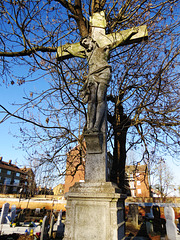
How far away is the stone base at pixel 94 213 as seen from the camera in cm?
248

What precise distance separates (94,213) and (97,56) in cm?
304

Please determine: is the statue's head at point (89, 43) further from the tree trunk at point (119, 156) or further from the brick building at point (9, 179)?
the brick building at point (9, 179)

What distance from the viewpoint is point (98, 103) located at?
3289mm

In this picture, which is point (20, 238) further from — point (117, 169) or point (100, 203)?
point (100, 203)

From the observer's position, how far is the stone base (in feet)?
8.15

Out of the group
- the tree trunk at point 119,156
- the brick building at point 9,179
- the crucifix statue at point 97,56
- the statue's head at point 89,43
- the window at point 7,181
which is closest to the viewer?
the crucifix statue at point 97,56

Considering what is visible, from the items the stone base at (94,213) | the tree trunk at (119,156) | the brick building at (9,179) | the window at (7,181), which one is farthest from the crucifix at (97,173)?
the window at (7,181)

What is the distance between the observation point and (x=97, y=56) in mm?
3719

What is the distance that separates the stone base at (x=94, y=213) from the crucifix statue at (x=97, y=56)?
1007 mm

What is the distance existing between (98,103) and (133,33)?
212 cm

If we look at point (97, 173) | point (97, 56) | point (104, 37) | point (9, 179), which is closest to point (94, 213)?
A: point (97, 173)

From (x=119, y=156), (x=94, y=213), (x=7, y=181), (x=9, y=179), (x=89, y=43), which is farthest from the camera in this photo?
(x=9, y=179)

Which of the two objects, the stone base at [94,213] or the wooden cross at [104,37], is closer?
the stone base at [94,213]

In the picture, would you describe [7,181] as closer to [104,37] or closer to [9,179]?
[9,179]
